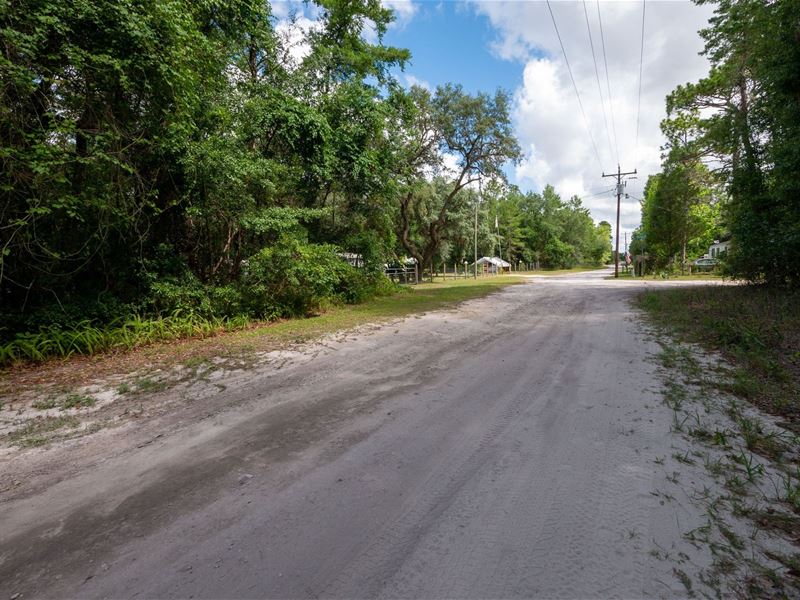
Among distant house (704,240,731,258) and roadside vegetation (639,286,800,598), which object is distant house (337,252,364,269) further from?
distant house (704,240,731,258)

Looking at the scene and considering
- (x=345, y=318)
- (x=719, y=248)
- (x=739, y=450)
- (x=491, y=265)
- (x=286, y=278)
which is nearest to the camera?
(x=739, y=450)

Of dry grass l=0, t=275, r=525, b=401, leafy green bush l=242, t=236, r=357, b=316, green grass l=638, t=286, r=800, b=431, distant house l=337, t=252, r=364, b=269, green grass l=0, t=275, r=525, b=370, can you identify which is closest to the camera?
green grass l=638, t=286, r=800, b=431

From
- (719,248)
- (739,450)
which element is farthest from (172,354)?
(719,248)

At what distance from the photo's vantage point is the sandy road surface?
1796 millimetres

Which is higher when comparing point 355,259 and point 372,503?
point 355,259

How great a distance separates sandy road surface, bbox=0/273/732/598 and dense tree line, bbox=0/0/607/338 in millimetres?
4792

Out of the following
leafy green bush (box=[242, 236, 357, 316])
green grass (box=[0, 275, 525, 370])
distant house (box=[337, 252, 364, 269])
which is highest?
distant house (box=[337, 252, 364, 269])

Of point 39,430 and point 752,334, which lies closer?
point 39,430

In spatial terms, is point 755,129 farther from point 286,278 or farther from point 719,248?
point 719,248

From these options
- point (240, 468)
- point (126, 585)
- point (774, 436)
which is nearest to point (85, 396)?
point (240, 468)

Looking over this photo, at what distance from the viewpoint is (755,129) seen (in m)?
11.4

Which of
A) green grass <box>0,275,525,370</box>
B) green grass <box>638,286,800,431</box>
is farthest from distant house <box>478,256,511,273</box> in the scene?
green grass <box>0,275,525,370</box>

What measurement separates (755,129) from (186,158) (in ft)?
53.2

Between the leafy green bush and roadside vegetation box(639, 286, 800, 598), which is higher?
the leafy green bush
